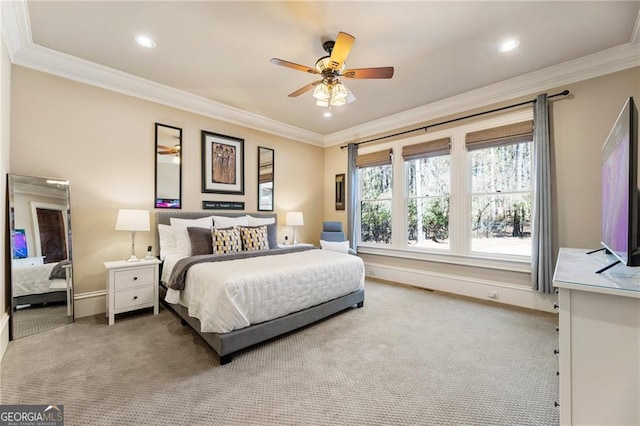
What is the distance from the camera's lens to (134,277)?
9.84ft

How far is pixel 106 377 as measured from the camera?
1.92 m

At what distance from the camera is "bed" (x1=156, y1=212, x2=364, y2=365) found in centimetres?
212

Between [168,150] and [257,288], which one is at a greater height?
[168,150]

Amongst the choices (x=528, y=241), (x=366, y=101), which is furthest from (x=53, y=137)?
(x=528, y=241)

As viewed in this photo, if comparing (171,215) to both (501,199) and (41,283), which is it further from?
(501,199)

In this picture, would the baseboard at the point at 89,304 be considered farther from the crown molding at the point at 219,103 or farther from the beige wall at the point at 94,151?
the crown molding at the point at 219,103

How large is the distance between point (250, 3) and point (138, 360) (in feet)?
9.91

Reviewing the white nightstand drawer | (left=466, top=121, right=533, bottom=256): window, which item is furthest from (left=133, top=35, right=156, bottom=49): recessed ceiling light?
(left=466, top=121, right=533, bottom=256): window

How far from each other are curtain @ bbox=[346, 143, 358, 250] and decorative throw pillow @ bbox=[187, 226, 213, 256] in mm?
2703

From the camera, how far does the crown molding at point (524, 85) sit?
8.93 feet

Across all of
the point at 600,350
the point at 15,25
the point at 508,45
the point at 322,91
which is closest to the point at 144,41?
the point at 15,25

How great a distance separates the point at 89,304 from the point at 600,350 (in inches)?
172

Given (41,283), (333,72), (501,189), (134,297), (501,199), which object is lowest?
(134,297)

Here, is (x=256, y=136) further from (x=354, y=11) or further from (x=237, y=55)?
(x=354, y=11)
